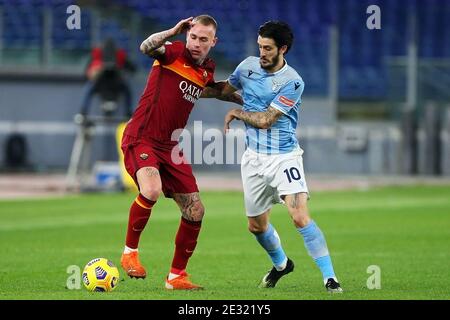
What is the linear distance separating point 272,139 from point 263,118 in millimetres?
234

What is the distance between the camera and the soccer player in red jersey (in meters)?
9.54

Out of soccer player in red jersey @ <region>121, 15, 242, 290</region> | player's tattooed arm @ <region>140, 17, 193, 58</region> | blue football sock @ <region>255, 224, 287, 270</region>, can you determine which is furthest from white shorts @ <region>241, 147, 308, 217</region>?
player's tattooed arm @ <region>140, 17, 193, 58</region>

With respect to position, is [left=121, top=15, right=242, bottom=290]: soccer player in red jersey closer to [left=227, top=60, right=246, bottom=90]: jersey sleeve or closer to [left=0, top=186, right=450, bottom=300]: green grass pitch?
[left=227, top=60, right=246, bottom=90]: jersey sleeve

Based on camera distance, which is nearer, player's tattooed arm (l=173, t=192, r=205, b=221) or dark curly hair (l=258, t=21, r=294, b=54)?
dark curly hair (l=258, t=21, r=294, b=54)

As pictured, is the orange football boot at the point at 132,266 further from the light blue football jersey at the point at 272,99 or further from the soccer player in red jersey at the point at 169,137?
the light blue football jersey at the point at 272,99

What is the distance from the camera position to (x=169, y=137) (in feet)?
32.2

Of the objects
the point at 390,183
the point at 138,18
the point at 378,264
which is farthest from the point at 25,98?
the point at 378,264

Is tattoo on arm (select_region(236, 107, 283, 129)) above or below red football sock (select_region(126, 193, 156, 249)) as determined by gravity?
above

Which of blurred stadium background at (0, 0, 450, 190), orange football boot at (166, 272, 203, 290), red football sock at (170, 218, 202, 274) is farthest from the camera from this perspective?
blurred stadium background at (0, 0, 450, 190)

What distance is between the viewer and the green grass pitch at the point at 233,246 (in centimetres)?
987

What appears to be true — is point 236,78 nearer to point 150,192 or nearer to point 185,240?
point 150,192

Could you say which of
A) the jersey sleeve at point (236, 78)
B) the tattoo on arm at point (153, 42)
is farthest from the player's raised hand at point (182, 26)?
the jersey sleeve at point (236, 78)

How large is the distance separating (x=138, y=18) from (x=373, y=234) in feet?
51.3

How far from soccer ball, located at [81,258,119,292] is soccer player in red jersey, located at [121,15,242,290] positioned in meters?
0.16
